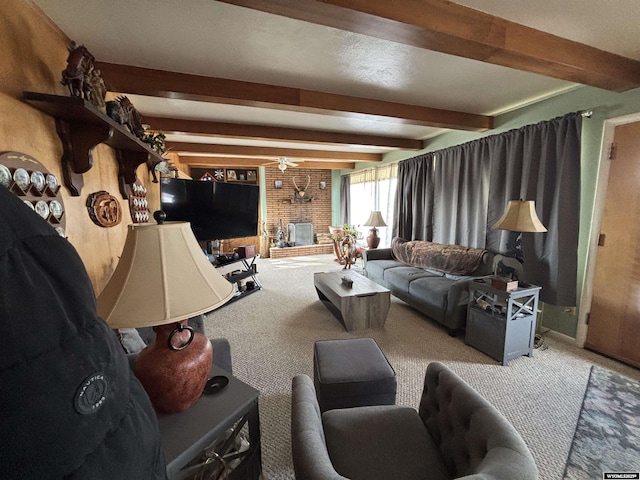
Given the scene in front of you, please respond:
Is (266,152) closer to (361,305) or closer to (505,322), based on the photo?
(361,305)

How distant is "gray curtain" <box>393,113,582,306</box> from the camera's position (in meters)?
2.36

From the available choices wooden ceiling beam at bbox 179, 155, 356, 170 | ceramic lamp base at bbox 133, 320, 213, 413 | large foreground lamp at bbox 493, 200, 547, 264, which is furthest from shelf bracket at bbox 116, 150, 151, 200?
wooden ceiling beam at bbox 179, 155, 356, 170

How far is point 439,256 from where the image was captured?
3441 millimetres

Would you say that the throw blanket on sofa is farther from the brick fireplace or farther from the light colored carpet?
the brick fireplace

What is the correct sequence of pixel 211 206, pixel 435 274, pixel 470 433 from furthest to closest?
1. pixel 435 274
2. pixel 211 206
3. pixel 470 433

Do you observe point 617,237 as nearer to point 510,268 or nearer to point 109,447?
point 510,268

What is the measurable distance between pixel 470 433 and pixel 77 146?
2.16m

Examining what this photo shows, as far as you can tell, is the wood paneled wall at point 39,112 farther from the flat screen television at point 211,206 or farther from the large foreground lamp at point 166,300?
the flat screen television at point 211,206

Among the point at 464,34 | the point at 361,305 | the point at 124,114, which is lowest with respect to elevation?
the point at 361,305

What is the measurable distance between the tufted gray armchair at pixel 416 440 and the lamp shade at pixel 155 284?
1.74 feet

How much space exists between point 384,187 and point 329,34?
13.6 ft

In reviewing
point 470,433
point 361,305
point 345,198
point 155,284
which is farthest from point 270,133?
point 345,198

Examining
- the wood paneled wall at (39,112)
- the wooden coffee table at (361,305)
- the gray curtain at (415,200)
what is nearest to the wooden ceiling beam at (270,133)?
the gray curtain at (415,200)

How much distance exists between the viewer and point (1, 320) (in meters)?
0.35
